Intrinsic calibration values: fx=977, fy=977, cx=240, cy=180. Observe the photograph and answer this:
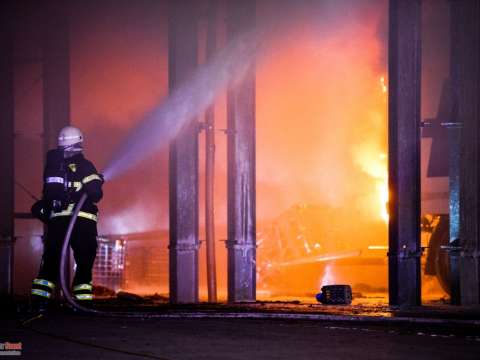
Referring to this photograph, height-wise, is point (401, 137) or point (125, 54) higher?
point (125, 54)

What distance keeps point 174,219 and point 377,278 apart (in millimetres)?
6109

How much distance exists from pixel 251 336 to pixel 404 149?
458cm

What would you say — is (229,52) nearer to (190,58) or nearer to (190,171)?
(190,58)

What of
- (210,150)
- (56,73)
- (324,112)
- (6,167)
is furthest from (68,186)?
(324,112)

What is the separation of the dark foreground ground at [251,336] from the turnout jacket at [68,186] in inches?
41.5

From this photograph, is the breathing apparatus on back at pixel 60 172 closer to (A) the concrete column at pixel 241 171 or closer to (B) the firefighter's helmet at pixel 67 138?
(B) the firefighter's helmet at pixel 67 138

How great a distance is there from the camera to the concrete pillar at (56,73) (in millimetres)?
13914

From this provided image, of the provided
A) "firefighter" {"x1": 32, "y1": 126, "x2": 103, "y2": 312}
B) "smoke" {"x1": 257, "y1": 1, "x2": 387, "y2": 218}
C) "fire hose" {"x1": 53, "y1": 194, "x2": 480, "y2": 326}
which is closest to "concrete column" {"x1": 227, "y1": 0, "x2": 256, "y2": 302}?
"firefighter" {"x1": 32, "y1": 126, "x2": 103, "y2": 312}

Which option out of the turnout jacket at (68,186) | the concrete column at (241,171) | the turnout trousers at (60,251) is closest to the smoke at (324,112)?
the concrete column at (241,171)

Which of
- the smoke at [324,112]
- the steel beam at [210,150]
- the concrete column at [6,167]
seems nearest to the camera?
the steel beam at [210,150]

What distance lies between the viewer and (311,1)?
1891 centimetres

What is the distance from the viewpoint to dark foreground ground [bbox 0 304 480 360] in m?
6.50

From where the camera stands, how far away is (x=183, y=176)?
12.1 meters

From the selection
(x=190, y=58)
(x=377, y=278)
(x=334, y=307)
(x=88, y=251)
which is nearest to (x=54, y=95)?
(x=190, y=58)
